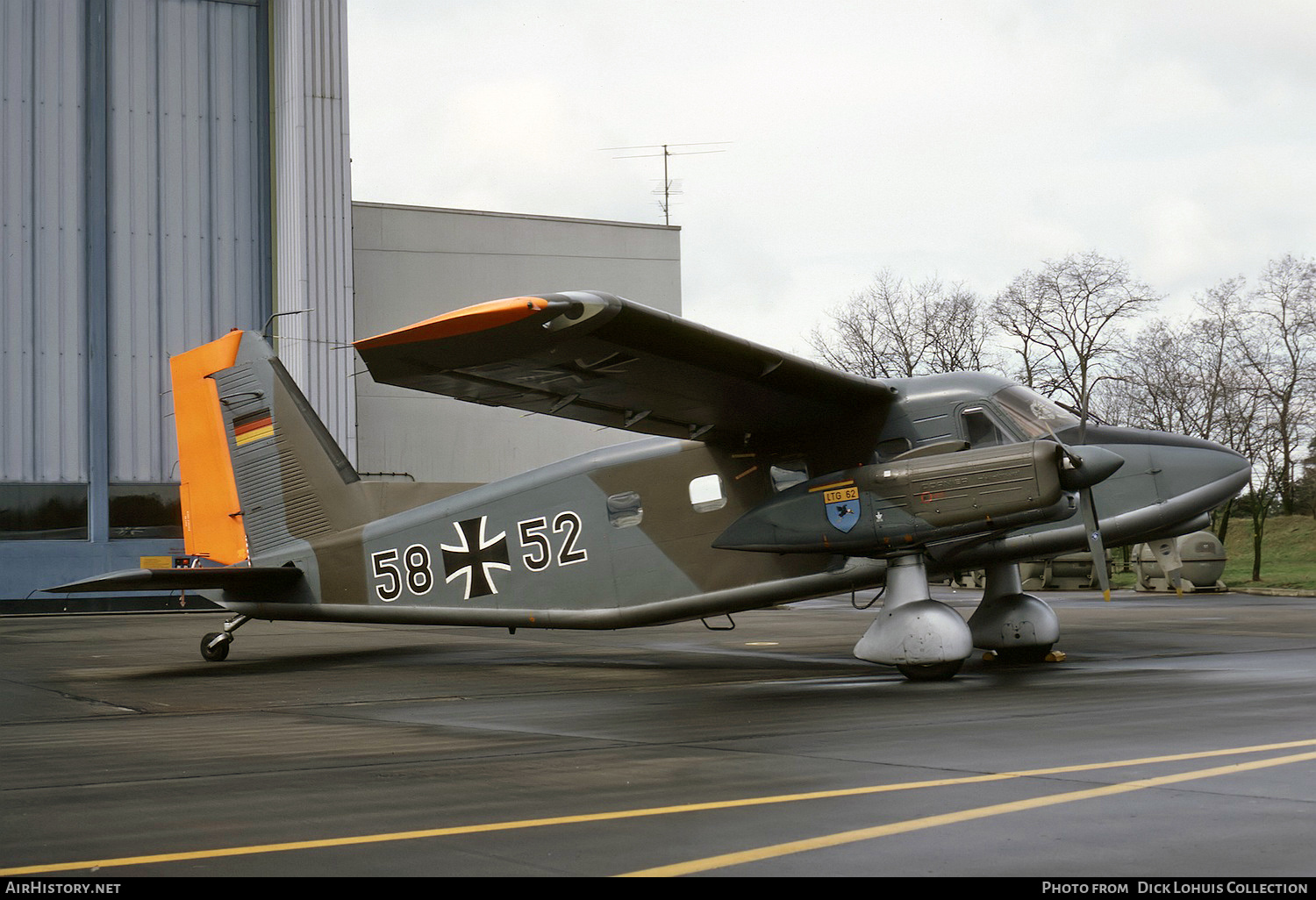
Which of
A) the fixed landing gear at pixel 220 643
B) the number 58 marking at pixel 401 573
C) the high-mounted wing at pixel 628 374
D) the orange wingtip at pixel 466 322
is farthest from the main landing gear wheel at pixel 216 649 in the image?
the orange wingtip at pixel 466 322

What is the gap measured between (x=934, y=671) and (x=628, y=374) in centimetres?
414

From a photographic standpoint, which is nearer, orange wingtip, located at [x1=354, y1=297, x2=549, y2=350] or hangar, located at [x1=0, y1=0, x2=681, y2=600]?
orange wingtip, located at [x1=354, y1=297, x2=549, y2=350]

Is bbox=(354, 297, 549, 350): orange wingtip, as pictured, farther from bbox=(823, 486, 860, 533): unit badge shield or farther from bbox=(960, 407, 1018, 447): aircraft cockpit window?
bbox=(960, 407, 1018, 447): aircraft cockpit window

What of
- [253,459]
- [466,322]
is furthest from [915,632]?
[253,459]

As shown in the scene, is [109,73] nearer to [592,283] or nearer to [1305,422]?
[592,283]

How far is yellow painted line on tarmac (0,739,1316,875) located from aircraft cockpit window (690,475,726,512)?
23.8ft

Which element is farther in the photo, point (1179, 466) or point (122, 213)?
point (122, 213)

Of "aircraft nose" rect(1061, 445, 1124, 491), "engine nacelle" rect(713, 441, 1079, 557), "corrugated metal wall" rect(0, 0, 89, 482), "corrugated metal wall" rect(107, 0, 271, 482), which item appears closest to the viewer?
"engine nacelle" rect(713, 441, 1079, 557)

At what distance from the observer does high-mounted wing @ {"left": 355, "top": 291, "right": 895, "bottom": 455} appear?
9.49m

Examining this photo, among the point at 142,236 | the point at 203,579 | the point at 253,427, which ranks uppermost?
the point at 142,236

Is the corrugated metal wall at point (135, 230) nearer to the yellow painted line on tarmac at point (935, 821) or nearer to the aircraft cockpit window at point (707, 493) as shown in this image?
the aircraft cockpit window at point (707, 493)

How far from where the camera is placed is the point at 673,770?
6863mm

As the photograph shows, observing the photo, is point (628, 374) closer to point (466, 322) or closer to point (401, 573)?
point (466, 322)

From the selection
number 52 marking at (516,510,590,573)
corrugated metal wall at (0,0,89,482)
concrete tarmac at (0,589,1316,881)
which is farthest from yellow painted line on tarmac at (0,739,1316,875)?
corrugated metal wall at (0,0,89,482)
